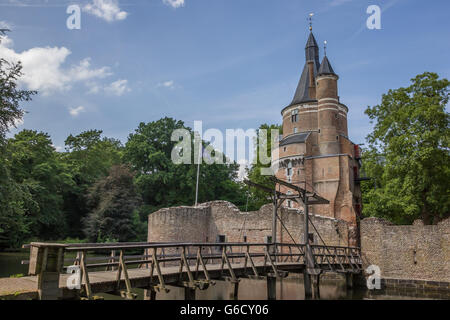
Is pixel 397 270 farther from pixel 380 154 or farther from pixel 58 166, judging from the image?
pixel 58 166

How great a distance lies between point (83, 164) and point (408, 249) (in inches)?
1438

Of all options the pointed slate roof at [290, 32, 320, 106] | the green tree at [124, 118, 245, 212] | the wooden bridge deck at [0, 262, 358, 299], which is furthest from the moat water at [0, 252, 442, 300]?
the green tree at [124, 118, 245, 212]

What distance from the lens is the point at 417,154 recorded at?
20125 mm

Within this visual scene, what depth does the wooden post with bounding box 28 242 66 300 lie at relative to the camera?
5832 mm

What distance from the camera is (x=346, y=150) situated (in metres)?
30.3

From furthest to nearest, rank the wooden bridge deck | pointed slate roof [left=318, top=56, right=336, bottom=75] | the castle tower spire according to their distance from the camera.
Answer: the castle tower spire
pointed slate roof [left=318, top=56, right=336, bottom=75]
the wooden bridge deck

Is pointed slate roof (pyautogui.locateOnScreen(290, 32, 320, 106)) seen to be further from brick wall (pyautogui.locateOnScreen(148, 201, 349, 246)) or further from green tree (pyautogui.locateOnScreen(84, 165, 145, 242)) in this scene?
green tree (pyautogui.locateOnScreen(84, 165, 145, 242))

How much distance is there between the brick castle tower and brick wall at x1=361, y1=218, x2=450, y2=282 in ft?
22.6

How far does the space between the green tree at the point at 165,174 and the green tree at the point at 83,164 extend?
4.51 meters

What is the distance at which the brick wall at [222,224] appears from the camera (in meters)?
23.5

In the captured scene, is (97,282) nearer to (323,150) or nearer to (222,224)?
(222,224)
